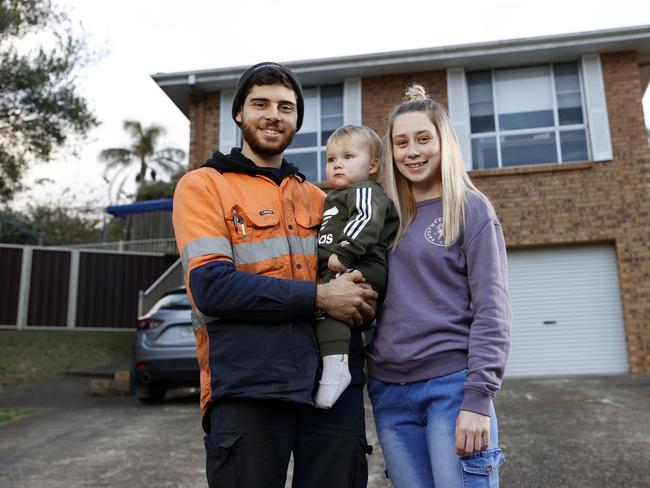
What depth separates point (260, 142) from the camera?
95.7 inches

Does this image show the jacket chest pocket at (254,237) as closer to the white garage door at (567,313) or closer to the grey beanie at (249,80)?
the grey beanie at (249,80)

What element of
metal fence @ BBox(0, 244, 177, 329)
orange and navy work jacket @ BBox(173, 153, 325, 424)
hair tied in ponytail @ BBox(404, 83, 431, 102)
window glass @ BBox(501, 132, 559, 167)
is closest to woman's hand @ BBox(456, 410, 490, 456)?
orange and navy work jacket @ BBox(173, 153, 325, 424)

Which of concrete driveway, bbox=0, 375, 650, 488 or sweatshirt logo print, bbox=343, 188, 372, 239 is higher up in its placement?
sweatshirt logo print, bbox=343, 188, 372, 239

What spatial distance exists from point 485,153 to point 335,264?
10.6 meters

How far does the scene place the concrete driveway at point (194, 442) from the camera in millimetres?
→ 4465

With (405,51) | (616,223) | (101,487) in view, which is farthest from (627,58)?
(101,487)

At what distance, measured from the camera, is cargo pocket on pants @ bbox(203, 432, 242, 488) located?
2010 millimetres

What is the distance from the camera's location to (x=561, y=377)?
1027 cm

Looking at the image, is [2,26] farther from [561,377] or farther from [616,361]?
[616,361]

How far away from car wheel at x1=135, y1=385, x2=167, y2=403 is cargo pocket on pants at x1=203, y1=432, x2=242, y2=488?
6175 mm

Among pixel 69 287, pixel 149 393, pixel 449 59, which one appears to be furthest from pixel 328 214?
pixel 69 287

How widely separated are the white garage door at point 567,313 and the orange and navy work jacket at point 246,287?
9.79m

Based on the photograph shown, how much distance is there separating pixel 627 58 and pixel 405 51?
14.3 ft

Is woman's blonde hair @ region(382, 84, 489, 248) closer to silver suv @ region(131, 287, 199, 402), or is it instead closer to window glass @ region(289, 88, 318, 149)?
silver suv @ region(131, 287, 199, 402)
